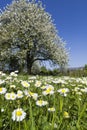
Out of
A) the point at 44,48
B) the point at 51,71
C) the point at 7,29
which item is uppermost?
the point at 7,29

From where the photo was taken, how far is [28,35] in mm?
42375

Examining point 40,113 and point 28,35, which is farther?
point 28,35

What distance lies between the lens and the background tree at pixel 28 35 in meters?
42.3

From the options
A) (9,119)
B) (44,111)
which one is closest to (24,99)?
(44,111)

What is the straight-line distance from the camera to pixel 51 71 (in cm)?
4681

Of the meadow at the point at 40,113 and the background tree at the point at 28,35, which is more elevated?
the background tree at the point at 28,35

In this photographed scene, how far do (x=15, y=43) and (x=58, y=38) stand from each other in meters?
6.43

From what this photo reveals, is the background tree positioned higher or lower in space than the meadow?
higher

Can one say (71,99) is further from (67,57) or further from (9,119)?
(67,57)

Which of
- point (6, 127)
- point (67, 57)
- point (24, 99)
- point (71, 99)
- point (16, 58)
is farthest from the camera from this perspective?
point (67, 57)

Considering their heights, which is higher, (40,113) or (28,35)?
(28,35)

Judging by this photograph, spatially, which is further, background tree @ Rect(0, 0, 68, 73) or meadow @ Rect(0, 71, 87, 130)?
background tree @ Rect(0, 0, 68, 73)

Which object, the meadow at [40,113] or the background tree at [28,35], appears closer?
the meadow at [40,113]

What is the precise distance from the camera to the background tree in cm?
4231
